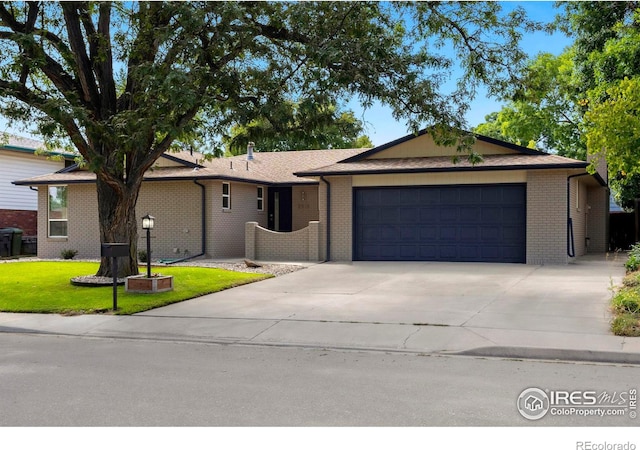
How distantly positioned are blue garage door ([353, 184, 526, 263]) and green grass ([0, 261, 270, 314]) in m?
5.79

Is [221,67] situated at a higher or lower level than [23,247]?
higher

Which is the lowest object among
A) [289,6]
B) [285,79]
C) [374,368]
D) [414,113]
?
[374,368]

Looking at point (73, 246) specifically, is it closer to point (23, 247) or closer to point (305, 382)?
point (23, 247)

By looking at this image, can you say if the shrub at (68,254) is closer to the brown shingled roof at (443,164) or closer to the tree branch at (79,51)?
the brown shingled roof at (443,164)

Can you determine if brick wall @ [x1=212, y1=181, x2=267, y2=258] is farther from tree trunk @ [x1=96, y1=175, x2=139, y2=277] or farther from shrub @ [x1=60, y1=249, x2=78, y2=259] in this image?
tree trunk @ [x1=96, y1=175, x2=139, y2=277]

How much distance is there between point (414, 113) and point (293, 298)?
4521 millimetres

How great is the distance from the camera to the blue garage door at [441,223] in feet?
63.4

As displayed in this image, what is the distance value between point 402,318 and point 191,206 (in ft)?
46.0

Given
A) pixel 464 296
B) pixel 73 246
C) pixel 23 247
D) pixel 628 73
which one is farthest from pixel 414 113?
pixel 23 247

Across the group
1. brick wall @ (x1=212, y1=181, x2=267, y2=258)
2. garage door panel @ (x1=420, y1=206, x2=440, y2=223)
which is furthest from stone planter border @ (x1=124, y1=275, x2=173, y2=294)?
garage door panel @ (x1=420, y1=206, x2=440, y2=223)

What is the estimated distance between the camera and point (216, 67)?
1252 cm

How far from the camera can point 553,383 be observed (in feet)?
20.7

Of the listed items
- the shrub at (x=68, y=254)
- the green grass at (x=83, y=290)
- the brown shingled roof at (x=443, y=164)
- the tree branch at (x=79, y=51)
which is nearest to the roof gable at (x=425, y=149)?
the brown shingled roof at (x=443, y=164)

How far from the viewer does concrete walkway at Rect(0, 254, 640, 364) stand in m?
8.11
